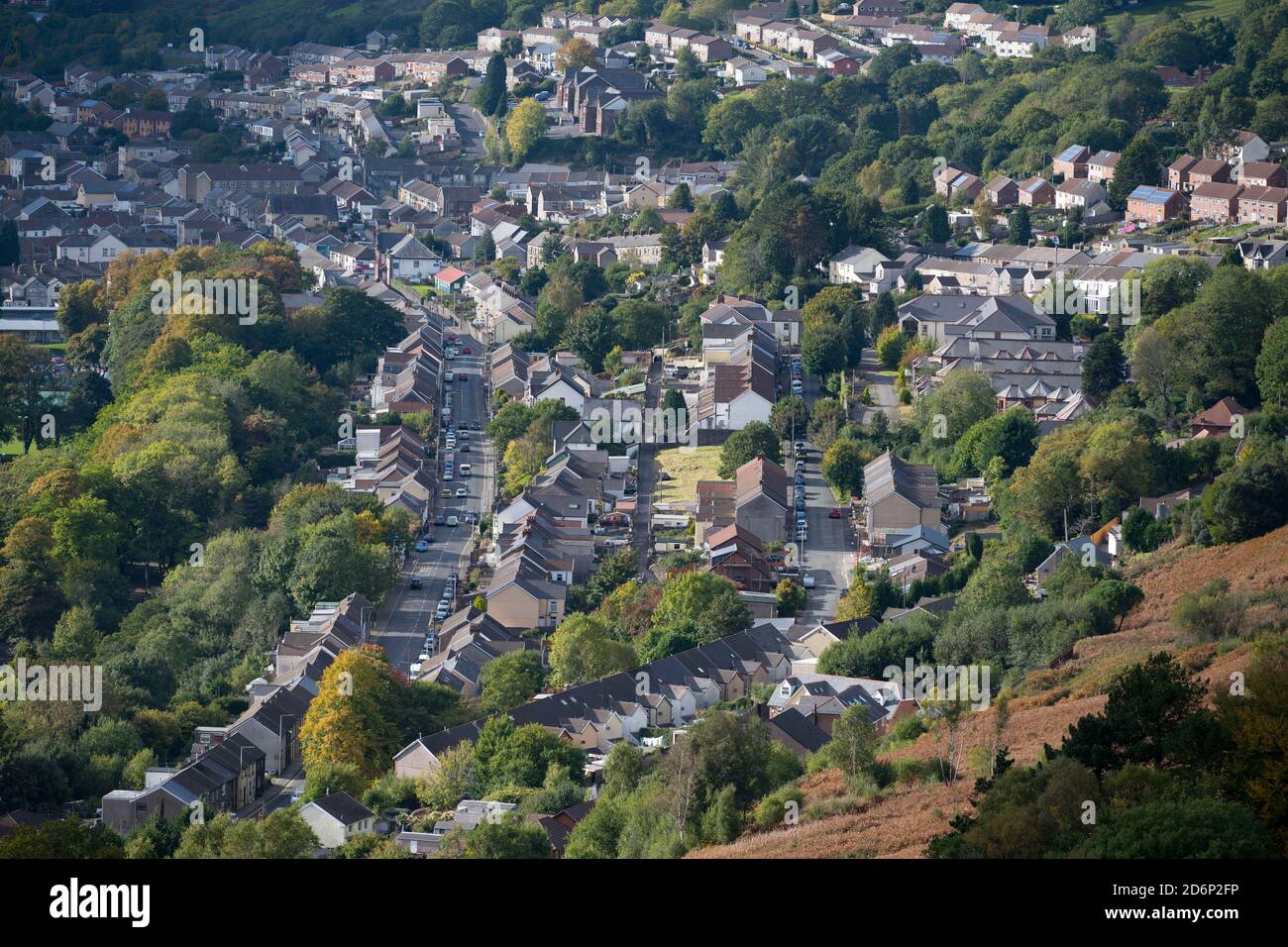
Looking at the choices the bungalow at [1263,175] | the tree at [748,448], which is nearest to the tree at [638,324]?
the tree at [748,448]

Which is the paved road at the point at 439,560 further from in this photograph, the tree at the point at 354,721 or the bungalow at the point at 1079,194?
the bungalow at the point at 1079,194

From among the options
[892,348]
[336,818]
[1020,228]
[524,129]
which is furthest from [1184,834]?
[524,129]

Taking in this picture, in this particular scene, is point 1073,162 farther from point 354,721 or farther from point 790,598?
point 354,721

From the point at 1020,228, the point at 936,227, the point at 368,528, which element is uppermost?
the point at 1020,228

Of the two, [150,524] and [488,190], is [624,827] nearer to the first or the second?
[150,524]
